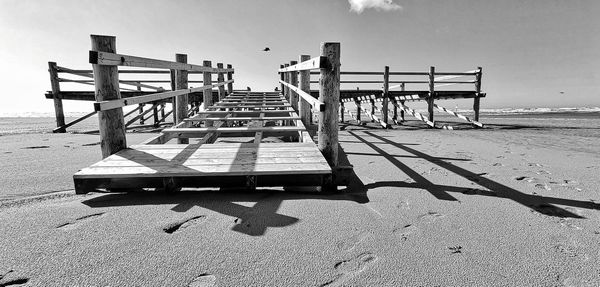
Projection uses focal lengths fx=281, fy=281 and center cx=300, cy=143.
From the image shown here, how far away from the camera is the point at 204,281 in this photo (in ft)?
4.74

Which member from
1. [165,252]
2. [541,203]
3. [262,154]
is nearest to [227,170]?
[262,154]

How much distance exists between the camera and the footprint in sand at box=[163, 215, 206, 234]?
1.95 meters

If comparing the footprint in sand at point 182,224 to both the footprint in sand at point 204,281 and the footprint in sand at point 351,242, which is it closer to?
the footprint in sand at point 204,281

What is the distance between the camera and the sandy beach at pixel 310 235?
1491 mm

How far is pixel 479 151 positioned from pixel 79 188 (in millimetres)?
6023

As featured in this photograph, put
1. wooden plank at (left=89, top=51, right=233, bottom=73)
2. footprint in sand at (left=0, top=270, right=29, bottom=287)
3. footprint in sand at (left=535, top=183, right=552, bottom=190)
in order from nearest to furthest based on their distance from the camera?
footprint in sand at (left=0, top=270, right=29, bottom=287) < wooden plank at (left=89, top=51, right=233, bottom=73) < footprint in sand at (left=535, top=183, right=552, bottom=190)

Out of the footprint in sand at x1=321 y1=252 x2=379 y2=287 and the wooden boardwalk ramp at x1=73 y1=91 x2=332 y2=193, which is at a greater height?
the wooden boardwalk ramp at x1=73 y1=91 x2=332 y2=193

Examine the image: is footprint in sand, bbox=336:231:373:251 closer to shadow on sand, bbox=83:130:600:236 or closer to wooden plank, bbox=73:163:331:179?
shadow on sand, bbox=83:130:600:236

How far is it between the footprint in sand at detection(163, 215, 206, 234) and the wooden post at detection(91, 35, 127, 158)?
165cm

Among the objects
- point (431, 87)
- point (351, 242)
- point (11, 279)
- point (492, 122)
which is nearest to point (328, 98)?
point (351, 242)

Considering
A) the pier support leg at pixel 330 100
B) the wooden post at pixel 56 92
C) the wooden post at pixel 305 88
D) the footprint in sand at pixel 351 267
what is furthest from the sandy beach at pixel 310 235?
the wooden post at pixel 56 92

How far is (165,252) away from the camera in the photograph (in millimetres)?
1675

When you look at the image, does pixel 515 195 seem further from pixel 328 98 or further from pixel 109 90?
pixel 109 90

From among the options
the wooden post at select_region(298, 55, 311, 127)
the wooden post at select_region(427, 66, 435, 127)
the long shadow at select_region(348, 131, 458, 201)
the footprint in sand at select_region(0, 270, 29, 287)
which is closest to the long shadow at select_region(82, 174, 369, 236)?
the long shadow at select_region(348, 131, 458, 201)
